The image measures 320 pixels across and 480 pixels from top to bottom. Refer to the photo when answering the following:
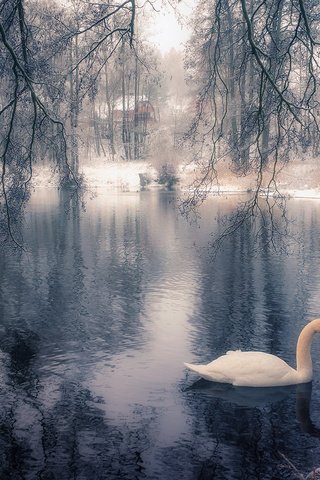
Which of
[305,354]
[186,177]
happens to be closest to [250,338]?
[305,354]

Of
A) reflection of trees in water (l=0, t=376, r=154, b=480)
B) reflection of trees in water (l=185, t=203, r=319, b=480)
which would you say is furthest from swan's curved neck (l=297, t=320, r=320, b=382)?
reflection of trees in water (l=0, t=376, r=154, b=480)

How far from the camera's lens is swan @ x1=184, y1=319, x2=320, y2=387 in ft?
28.3

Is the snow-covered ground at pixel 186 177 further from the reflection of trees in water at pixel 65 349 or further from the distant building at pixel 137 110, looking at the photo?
the reflection of trees in water at pixel 65 349

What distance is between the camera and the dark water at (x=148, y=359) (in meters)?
6.61

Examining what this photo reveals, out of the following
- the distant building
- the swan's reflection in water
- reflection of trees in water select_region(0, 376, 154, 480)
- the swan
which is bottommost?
the swan's reflection in water

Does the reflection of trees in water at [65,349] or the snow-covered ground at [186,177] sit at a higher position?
the snow-covered ground at [186,177]

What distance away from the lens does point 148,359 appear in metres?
9.62

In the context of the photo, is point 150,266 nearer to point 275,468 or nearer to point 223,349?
point 223,349

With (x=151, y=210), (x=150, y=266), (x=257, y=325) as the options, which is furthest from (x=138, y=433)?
(x=151, y=210)

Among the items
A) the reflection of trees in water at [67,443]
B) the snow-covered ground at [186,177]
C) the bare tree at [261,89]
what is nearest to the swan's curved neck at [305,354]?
the bare tree at [261,89]

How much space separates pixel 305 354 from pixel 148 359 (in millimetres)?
2347

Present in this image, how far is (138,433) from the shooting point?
23.4ft

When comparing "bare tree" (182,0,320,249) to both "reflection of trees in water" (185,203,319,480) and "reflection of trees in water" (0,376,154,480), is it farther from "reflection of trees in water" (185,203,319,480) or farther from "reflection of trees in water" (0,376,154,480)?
"reflection of trees in water" (0,376,154,480)

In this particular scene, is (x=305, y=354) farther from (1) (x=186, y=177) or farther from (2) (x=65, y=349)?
(1) (x=186, y=177)
